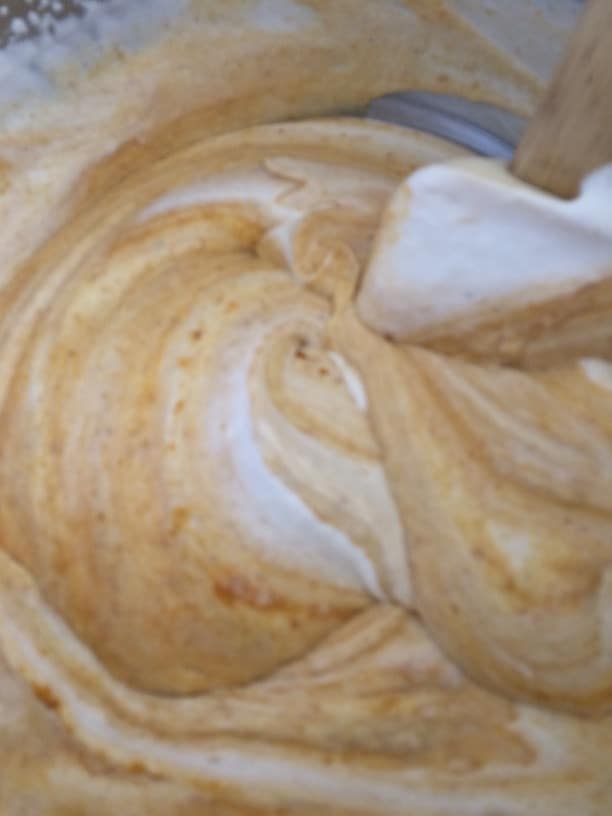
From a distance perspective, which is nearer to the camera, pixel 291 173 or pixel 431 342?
pixel 431 342

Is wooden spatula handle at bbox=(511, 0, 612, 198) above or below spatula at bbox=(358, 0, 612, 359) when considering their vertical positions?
above

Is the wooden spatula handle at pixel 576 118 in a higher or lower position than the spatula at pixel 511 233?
higher

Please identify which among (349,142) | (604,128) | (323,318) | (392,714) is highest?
(604,128)

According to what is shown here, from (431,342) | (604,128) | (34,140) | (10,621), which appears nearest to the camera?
(604,128)

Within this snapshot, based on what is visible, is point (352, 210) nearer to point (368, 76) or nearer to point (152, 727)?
point (368, 76)

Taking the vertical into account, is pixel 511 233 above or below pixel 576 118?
below

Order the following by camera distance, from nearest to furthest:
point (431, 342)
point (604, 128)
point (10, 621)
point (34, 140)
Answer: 1. point (604, 128)
2. point (431, 342)
3. point (10, 621)
4. point (34, 140)

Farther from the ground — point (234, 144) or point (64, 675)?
point (234, 144)

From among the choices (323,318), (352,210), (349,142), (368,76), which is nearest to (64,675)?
(323,318)
